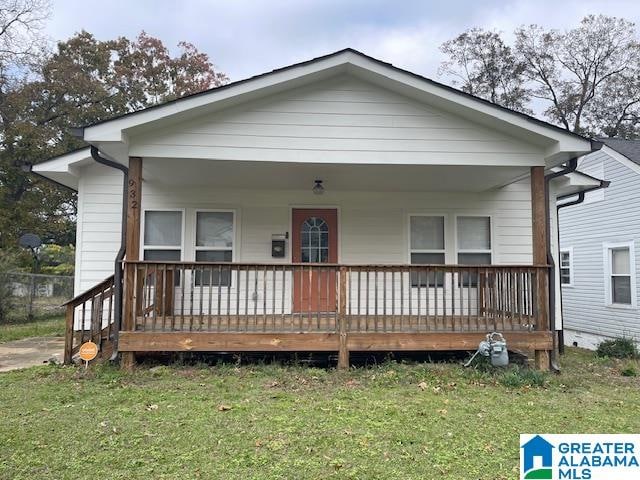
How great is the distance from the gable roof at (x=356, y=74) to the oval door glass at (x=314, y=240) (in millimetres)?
2840

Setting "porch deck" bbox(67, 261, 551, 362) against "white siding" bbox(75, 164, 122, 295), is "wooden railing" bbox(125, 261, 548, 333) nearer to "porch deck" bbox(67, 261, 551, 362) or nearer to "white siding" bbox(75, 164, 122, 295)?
"porch deck" bbox(67, 261, 551, 362)

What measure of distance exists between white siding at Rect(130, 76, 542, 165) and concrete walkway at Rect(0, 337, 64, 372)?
12.6 feet

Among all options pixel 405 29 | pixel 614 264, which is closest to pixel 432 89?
pixel 614 264

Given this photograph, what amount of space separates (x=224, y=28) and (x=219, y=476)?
75.6 feet

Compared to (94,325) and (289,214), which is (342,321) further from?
(94,325)

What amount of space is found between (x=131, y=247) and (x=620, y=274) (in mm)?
11627

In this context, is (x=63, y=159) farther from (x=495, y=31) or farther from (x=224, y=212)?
(x=495, y=31)

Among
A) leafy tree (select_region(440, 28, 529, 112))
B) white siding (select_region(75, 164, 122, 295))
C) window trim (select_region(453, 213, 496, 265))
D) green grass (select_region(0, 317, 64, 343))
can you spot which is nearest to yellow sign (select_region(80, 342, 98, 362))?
white siding (select_region(75, 164, 122, 295))

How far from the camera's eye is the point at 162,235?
8352mm

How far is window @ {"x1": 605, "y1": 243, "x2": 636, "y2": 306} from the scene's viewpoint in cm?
1140

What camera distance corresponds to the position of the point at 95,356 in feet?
20.8

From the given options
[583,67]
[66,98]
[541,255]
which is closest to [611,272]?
[541,255]

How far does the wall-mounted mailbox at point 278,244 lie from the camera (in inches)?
332

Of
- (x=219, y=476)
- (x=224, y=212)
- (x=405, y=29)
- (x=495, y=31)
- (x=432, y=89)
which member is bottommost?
(x=219, y=476)
